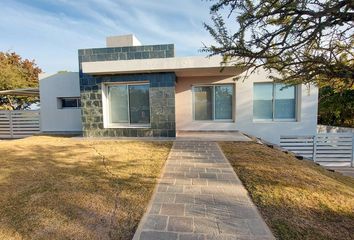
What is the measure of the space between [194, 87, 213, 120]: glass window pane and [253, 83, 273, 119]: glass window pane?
2236 millimetres

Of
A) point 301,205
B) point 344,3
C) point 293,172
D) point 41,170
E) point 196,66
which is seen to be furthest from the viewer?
point 196,66

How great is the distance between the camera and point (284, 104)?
1053 centimetres

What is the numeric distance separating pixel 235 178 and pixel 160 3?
6.58m

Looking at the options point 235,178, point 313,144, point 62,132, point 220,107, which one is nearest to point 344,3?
point 235,178

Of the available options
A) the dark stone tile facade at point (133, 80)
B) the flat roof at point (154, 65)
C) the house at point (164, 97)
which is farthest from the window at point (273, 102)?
the dark stone tile facade at point (133, 80)

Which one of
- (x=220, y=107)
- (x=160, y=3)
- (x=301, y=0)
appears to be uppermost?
(x=160, y=3)

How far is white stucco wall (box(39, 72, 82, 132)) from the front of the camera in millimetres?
11734

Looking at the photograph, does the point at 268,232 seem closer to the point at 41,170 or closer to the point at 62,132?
the point at 41,170

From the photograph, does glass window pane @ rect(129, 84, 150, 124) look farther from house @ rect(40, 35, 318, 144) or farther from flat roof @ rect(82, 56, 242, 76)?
flat roof @ rect(82, 56, 242, 76)

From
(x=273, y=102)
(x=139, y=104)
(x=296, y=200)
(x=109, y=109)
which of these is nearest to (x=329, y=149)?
(x=273, y=102)

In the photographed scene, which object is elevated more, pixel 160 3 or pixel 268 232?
pixel 160 3

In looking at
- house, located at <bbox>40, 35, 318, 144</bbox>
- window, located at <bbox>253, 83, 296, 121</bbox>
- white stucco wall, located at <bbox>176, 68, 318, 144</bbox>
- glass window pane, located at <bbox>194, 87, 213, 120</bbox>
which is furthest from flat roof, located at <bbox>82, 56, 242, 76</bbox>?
window, located at <bbox>253, 83, 296, 121</bbox>

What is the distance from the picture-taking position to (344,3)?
2477 millimetres

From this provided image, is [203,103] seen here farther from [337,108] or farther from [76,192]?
[337,108]
